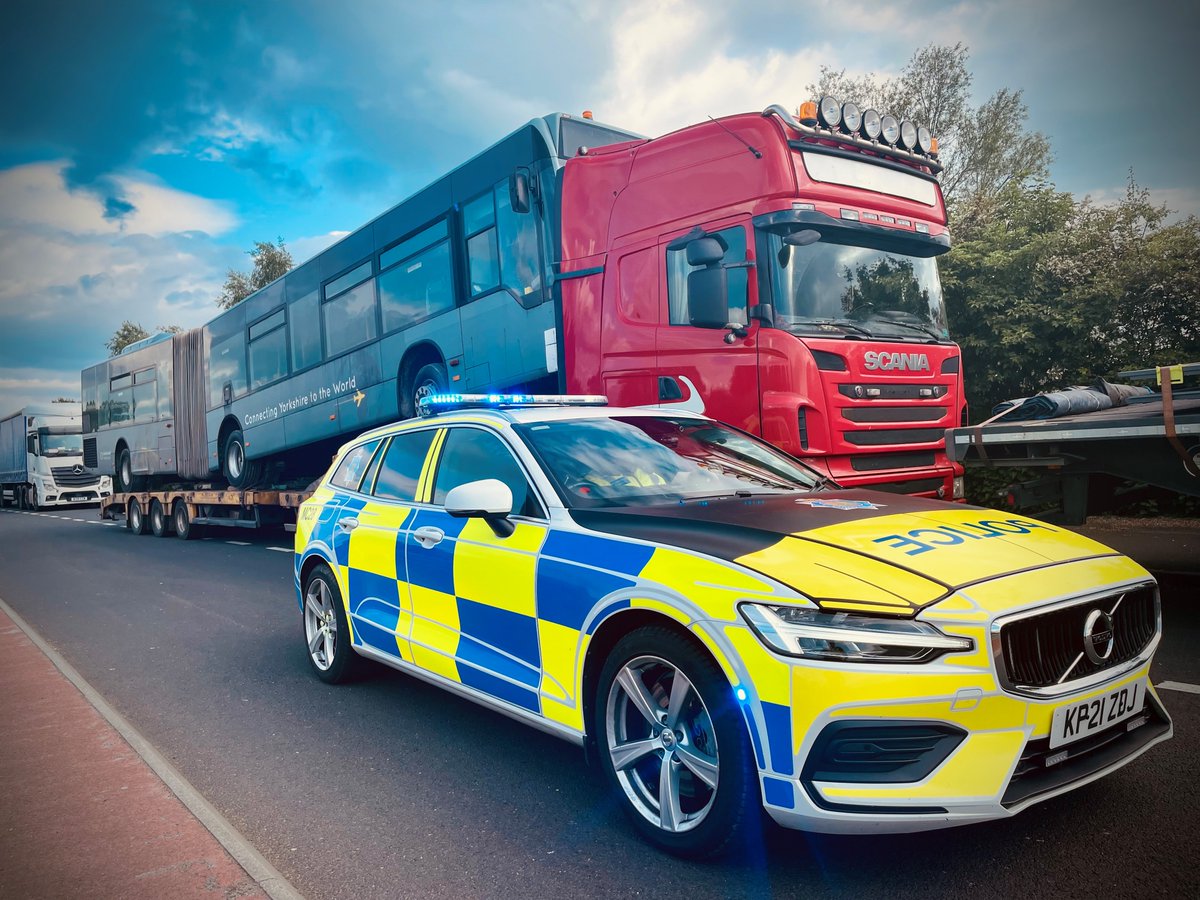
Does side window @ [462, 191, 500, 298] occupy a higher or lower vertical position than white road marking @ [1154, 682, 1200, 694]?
higher

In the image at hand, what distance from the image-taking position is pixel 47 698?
17.9ft

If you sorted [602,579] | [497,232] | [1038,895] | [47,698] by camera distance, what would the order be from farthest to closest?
[497,232] < [47,698] < [602,579] < [1038,895]

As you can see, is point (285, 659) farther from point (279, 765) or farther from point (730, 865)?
point (730, 865)

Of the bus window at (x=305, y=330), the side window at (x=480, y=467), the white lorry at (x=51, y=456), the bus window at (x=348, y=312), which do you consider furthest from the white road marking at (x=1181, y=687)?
the white lorry at (x=51, y=456)

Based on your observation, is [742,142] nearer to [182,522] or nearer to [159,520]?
[182,522]

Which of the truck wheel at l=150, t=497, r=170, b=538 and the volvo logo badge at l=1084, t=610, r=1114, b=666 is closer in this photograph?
the volvo logo badge at l=1084, t=610, r=1114, b=666

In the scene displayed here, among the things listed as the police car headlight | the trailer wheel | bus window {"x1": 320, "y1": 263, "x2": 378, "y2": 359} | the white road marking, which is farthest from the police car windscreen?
the trailer wheel

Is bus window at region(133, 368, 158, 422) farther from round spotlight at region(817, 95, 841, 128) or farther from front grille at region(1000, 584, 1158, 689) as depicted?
front grille at region(1000, 584, 1158, 689)

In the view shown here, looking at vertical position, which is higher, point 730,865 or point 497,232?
point 497,232

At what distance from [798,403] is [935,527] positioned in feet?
10.4

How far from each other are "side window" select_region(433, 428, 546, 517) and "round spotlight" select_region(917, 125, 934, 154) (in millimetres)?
5402

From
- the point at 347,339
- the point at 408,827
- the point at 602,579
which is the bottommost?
the point at 408,827

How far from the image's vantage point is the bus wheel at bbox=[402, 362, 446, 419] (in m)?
9.66

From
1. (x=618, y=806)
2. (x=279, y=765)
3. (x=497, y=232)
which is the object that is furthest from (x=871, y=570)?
Result: (x=497, y=232)
